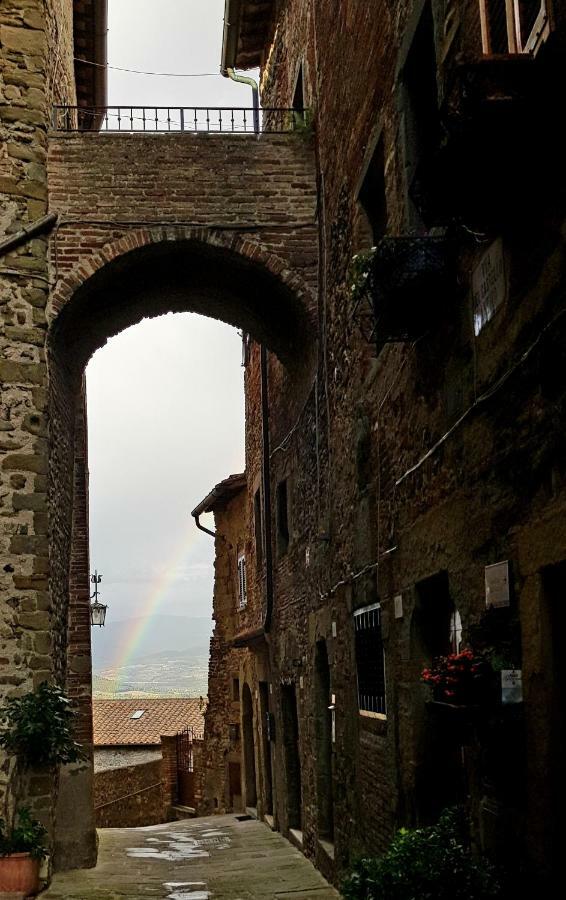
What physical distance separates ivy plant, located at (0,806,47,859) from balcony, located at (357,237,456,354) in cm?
591

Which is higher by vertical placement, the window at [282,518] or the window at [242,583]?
the window at [282,518]

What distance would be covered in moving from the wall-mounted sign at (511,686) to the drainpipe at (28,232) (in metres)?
7.63

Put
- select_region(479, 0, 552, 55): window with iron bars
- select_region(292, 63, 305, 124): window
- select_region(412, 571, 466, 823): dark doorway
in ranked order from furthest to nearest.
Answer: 1. select_region(292, 63, 305, 124): window
2. select_region(412, 571, 466, 823): dark doorway
3. select_region(479, 0, 552, 55): window with iron bars

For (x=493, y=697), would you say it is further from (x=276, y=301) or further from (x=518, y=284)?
(x=276, y=301)

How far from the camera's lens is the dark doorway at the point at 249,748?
57.8ft

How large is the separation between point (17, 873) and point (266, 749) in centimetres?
709

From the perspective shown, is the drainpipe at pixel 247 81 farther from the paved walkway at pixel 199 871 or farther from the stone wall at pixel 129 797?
the stone wall at pixel 129 797

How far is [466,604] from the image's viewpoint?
5.08 meters

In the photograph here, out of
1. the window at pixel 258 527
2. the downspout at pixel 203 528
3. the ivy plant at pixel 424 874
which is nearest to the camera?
the ivy plant at pixel 424 874

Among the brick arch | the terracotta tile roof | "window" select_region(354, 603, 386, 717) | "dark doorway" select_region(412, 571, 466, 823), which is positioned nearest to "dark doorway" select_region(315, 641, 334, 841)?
"window" select_region(354, 603, 386, 717)

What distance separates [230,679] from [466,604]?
15689mm

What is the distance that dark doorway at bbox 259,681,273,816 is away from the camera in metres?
15.2

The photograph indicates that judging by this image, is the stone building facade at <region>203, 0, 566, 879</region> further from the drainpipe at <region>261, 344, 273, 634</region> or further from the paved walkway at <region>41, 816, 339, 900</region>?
the drainpipe at <region>261, 344, 273, 634</region>

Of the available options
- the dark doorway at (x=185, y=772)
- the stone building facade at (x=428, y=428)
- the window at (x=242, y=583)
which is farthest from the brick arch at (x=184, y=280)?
the dark doorway at (x=185, y=772)
